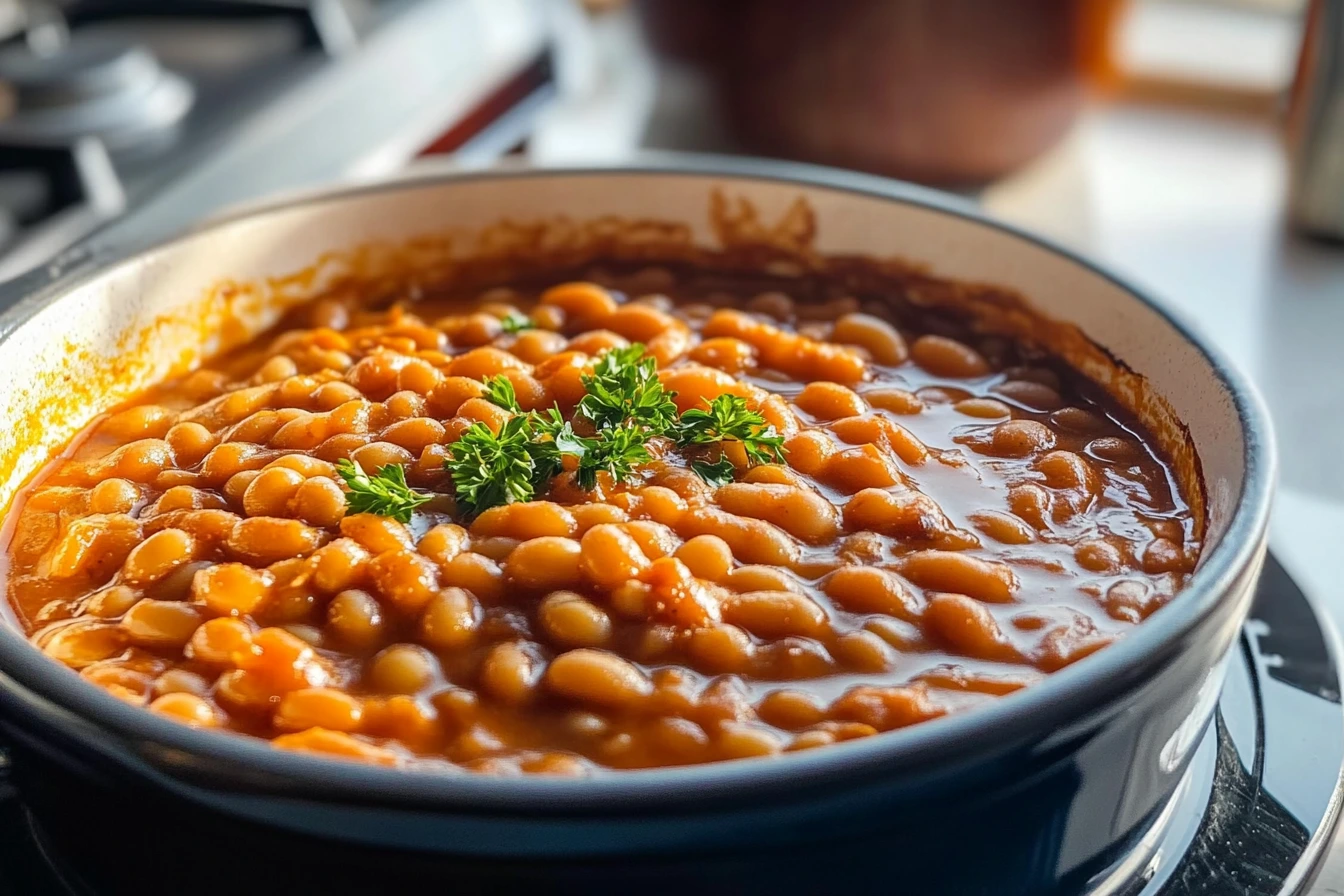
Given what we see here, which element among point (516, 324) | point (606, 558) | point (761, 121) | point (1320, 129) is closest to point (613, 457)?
point (606, 558)

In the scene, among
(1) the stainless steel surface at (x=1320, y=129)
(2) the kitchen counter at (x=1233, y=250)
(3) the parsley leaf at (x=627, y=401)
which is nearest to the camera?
(3) the parsley leaf at (x=627, y=401)

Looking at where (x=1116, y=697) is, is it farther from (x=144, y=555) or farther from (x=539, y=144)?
(x=539, y=144)

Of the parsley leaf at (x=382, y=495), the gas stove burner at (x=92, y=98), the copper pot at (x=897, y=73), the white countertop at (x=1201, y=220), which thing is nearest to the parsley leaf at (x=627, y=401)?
the parsley leaf at (x=382, y=495)

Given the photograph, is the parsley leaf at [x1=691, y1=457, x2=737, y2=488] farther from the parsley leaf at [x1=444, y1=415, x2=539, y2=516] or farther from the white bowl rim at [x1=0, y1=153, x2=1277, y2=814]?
the white bowl rim at [x1=0, y1=153, x2=1277, y2=814]

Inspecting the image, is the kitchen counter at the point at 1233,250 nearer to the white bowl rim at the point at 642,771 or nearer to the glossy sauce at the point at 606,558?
the glossy sauce at the point at 606,558

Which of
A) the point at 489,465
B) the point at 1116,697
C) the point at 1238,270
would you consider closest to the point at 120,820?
the point at 489,465

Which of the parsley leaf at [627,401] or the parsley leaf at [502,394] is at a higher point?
the parsley leaf at [502,394]
